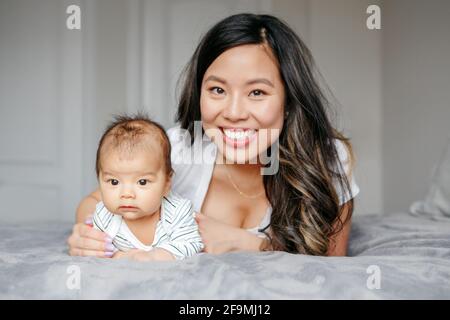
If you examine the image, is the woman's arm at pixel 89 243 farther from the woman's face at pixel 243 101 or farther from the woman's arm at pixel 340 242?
the woman's arm at pixel 340 242

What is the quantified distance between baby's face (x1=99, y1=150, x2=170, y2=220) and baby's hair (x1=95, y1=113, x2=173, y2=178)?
2 cm

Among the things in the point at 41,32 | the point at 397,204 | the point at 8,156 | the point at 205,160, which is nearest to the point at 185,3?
the point at 41,32

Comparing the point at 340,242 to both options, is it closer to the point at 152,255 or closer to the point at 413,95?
the point at 152,255

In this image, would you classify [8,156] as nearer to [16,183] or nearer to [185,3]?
[16,183]

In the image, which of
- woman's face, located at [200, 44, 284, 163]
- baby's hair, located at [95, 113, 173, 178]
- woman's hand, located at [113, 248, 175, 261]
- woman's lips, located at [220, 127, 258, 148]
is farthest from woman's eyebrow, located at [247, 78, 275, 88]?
woman's hand, located at [113, 248, 175, 261]

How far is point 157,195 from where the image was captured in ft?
4.49

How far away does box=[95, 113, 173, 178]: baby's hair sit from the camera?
1.34 m

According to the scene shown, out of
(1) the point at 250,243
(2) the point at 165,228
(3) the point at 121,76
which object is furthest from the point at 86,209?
(3) the point at 121,76

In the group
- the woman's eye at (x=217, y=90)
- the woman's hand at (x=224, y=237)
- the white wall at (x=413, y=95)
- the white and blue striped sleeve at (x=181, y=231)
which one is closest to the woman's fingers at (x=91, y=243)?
the white and blue striped sleeve at (x=181, y=231)

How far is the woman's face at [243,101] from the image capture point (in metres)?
1.51

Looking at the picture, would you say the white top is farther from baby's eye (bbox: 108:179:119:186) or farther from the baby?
baby's eye (bbox: 108:179:119:186)

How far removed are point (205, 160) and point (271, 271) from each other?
2.44 feet

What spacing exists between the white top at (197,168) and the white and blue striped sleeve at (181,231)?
0.25 metres
